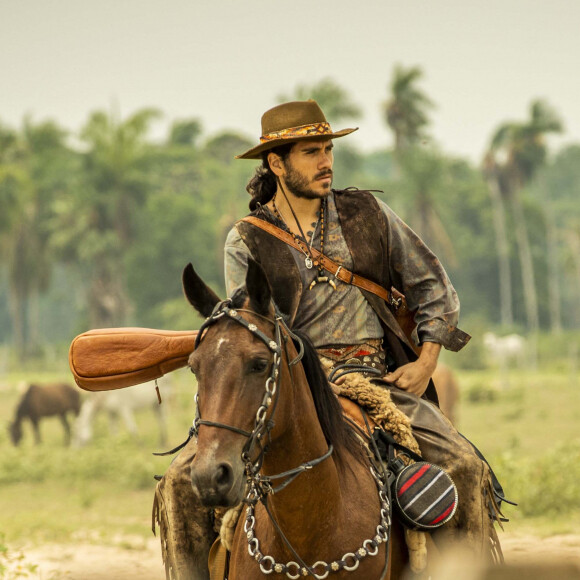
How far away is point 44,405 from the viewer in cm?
2017

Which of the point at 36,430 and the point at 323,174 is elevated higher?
the point at 323,174

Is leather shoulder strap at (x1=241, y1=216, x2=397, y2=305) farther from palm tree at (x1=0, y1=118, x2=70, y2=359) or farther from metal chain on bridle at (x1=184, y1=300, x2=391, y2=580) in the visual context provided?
palm tree at (x1=0, y1=118, x2=70, y2=359)

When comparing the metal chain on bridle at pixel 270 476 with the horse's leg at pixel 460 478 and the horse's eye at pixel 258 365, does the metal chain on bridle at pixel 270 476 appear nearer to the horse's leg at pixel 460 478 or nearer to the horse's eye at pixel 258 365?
the horse's eye at pixel 258 365

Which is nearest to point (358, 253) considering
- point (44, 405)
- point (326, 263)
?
point (326, 263)

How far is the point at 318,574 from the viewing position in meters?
3.38

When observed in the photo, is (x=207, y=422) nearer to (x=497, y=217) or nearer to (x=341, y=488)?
(x=341, y=488)

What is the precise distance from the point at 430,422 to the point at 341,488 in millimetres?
765

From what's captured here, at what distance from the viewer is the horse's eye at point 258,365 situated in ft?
9.92

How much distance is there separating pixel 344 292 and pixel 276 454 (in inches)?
46.0

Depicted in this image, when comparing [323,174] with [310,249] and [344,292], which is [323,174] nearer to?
[310,249]

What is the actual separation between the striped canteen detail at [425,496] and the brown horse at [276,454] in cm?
12

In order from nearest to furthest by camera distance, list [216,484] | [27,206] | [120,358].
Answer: [216,484]
[120,358]
[27,206]

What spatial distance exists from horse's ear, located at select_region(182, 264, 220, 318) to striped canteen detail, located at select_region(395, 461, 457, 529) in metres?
1.15

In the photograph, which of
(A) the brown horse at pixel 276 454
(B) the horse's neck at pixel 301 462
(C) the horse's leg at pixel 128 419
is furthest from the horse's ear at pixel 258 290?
(C) the horse's leg at pixel 128 419
